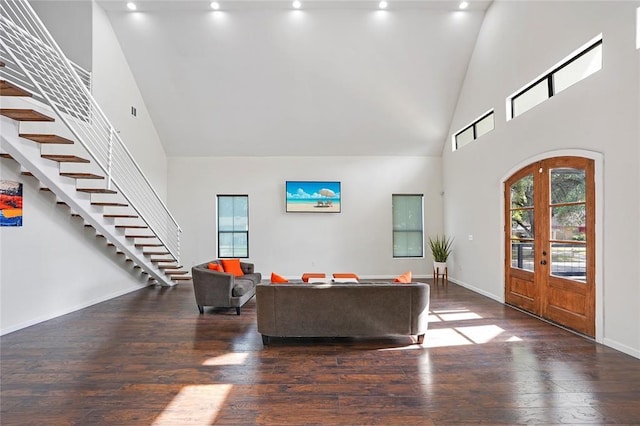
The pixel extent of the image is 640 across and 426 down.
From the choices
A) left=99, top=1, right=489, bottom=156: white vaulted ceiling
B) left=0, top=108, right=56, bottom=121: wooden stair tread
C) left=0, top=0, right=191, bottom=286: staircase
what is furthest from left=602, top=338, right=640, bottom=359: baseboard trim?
left=0, top=108, right=56, bottom=121: wooden stair tread

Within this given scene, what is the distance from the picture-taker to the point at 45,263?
5035 millimetres

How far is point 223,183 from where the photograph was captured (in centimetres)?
900

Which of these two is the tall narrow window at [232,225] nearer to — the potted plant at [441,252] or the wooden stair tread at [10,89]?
the potted plant at [441,252]

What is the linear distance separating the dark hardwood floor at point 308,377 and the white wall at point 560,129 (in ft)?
3.53

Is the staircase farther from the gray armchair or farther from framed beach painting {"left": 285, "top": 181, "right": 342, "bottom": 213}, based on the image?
framed beach painting {"left": 285, "top": 181, "right": 342, "bottom": 213}

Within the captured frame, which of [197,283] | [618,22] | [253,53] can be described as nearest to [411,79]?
[253,53]

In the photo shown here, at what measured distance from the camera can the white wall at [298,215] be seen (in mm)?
8930

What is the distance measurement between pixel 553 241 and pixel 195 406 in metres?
4.88

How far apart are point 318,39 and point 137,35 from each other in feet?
11.6

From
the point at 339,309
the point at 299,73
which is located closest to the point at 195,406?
the point at 339,309

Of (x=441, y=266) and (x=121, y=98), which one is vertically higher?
(x=121, y=98)

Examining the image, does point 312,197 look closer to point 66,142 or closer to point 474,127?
point 474,127

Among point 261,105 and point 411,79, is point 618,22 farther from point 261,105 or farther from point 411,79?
point 261,105

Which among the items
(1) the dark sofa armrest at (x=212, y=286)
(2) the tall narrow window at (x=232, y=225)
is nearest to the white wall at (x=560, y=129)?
(1) the dark sofa armrest at (x=212, y=286)
